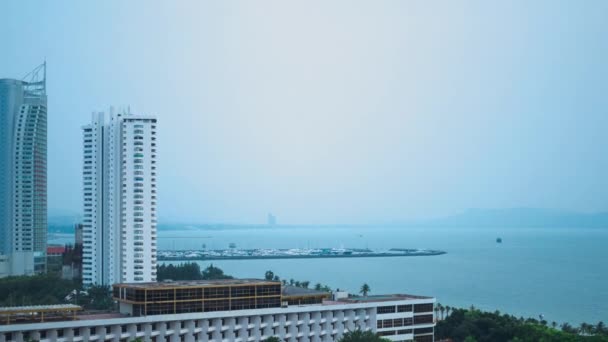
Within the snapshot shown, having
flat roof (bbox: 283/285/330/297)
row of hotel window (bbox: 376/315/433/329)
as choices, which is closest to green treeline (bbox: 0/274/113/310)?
flat roof (bbox: 283/285/330/297)

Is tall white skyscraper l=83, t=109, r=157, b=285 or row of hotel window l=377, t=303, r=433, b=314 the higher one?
tall white skyscraper l=83, t=109, r=157, b=285

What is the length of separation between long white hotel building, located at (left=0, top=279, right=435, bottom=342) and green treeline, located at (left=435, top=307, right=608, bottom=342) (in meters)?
2.20

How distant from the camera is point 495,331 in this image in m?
23.9

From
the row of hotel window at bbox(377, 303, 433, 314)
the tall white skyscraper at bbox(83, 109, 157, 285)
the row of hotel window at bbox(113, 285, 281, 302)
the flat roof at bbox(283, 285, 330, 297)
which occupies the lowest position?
the row of hotel window at bbox(377, 303, 433, 314)

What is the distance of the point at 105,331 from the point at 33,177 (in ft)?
114

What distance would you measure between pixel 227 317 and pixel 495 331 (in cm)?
931

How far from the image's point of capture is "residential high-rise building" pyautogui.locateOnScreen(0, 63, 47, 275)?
49.7m

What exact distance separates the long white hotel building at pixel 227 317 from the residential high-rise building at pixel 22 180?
107 ft

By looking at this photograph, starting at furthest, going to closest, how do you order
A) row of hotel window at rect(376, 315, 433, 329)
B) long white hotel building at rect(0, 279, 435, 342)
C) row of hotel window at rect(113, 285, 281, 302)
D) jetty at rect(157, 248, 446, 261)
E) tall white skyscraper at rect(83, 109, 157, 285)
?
jetty at rect(157, 248, 446, 261), tall white skyscraper at rect(83, 109, 157, 285), row of hotel window at rect(376, 315, 433, 329), row of hotel window at rect(113, 285, 281, 302), long white hotel building at rect(0, 279, 435, 342)

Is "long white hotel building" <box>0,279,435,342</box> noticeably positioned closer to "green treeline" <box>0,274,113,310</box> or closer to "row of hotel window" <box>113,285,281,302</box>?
"row of hotel window" <box>113,285,281,302</box>

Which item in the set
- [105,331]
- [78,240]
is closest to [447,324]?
[105,331]

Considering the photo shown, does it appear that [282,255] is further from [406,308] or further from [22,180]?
[406,308]

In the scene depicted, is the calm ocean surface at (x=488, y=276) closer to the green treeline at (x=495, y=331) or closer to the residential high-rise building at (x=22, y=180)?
the green treeline at (x=495, y=331)

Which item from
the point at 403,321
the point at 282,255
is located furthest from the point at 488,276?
the point at 403,321
